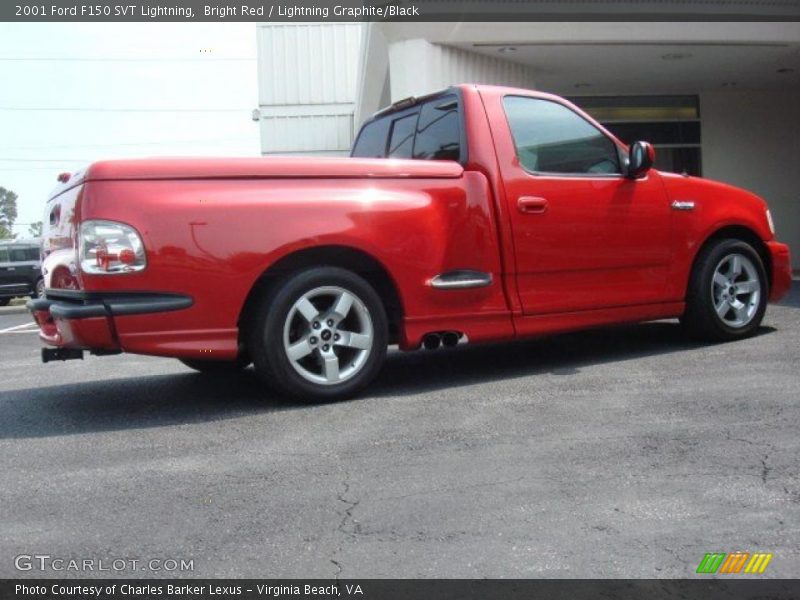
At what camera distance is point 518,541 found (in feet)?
9.50

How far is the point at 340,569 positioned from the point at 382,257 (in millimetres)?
2588

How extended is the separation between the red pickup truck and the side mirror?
1 cm

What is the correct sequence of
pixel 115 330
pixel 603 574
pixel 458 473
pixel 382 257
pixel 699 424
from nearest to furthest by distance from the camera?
pixel 603 574
pixel 458 473
pixel 699 424
pixel 115 330
pixel 382 257

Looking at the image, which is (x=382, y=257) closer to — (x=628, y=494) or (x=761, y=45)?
(x=628, y=494)

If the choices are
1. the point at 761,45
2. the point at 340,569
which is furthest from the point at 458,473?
the point at 761,45

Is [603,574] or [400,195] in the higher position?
[400,195]

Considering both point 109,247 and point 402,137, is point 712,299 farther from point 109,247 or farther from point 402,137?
point 109,247

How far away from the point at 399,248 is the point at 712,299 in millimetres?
2524

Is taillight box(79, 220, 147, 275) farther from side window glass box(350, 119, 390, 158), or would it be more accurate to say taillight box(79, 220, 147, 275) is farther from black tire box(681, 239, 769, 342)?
black tire box(681, 239, 769, 342)

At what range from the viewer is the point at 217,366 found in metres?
6.01

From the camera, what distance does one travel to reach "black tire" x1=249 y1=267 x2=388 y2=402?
478 centimetres

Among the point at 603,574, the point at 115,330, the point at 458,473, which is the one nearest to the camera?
the point at 603,574

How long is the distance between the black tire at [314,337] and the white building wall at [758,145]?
14.0 meters

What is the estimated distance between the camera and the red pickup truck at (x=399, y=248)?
455 centimetres
